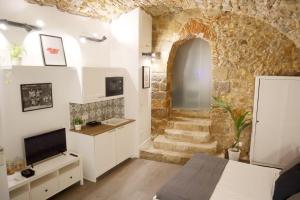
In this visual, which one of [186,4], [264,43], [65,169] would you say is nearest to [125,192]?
[65,169]

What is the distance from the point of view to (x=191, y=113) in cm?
534

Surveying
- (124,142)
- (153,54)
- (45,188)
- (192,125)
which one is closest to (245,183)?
(192,125)

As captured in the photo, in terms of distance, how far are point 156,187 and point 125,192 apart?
0.50 metres

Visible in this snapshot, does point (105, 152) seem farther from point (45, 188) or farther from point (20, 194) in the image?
point (20, 194)

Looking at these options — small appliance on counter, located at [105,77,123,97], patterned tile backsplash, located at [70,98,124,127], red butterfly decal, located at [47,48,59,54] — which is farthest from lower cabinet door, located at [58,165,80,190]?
red butterfly decal, located at [47,48,59,54]

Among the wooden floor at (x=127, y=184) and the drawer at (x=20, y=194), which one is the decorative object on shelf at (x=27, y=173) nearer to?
the drawer at (x=20, y=194)

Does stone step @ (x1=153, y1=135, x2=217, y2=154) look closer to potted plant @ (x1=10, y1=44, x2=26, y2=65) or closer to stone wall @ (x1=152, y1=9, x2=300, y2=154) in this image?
stone wall @ (x1=152, y1=9, x2=300, y2=154)

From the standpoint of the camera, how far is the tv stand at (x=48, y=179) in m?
2.72

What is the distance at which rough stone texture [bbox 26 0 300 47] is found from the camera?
2.95 m

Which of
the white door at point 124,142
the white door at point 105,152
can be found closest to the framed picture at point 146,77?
the white door at point 124,142

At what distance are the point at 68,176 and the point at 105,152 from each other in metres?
0.71

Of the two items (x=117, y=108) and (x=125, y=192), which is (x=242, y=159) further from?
(x=117, y=108)

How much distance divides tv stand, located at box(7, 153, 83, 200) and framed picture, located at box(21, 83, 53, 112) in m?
0.82

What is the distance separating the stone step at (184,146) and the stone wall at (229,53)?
36cm
